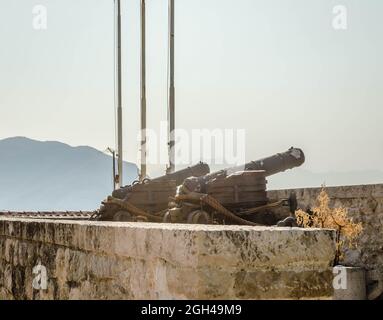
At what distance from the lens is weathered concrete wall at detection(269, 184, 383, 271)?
7742 mm

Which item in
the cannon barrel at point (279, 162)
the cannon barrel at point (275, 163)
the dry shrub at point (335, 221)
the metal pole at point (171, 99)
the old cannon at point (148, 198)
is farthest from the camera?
the metal pole at point (171, 99)

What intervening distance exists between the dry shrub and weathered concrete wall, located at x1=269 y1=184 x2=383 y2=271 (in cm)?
8

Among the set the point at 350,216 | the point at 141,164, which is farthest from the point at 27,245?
the point at 141,164

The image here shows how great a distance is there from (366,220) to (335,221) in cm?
45

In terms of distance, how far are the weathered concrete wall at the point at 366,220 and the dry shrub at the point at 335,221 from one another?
0.08m

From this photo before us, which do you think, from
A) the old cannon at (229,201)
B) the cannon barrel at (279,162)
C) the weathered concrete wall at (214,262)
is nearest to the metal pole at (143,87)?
the cannon barrel at (279,162)

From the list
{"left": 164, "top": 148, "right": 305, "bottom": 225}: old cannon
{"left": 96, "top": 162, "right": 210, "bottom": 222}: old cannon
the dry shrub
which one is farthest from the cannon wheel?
the dry shrub

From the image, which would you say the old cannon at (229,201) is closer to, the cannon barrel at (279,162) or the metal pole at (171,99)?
the cannon barrel at (279,162)

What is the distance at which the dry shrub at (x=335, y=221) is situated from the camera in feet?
26.2

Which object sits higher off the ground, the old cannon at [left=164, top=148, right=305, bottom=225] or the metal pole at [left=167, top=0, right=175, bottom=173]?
the metal pole at [left=167, top=0, right=175, bottom=173]

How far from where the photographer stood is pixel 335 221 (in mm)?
8219

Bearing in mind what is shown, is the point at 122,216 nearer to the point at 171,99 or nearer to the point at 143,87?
the point at 171,99

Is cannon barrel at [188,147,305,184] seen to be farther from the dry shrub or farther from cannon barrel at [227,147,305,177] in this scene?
the dry shrub
